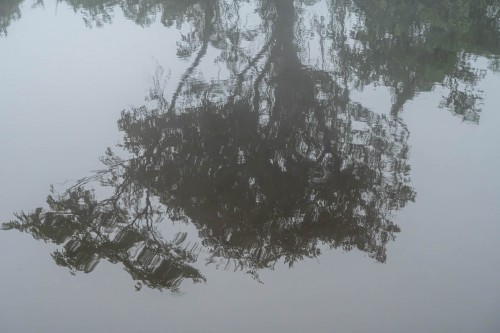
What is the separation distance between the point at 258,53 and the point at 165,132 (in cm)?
118

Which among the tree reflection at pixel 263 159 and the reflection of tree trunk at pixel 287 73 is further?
the reflection of tree trunk at pixel 287 73

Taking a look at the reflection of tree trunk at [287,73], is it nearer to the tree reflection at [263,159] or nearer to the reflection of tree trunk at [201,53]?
the tree reflection at [263,159]

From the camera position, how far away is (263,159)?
88.1 inches

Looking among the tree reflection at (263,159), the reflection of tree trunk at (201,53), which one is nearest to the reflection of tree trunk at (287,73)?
the tree reflection at (263,159)

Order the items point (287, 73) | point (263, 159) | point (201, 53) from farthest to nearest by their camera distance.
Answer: point (201, 53)
point (287, 73)
point (263, 159)

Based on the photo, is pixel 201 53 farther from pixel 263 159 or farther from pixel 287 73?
pixel 263 159

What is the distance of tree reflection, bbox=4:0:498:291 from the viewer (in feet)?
6.16

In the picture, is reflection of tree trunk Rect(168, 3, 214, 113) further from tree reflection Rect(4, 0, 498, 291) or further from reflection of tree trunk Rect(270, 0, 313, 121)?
reflection of tree trunk Rect(270, 0, 313, 121)

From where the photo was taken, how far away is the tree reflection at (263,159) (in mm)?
1878

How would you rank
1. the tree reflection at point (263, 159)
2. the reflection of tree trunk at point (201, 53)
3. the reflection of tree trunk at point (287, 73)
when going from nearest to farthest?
the tree reflection at point (263, 159) < the reflection of tree trunk at point (287, 73) < the reflection of tree trunk at point (201, 53)

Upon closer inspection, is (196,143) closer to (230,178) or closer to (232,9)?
(230,178)

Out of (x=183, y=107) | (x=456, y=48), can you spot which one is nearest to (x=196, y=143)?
(x=183, y=107)

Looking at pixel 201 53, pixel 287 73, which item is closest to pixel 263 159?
pixel 287 73

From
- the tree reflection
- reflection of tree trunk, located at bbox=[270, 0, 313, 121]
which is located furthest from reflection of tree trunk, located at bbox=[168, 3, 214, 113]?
reflection of tree trunk, located at bbox=[270, 0, 313, 121]
